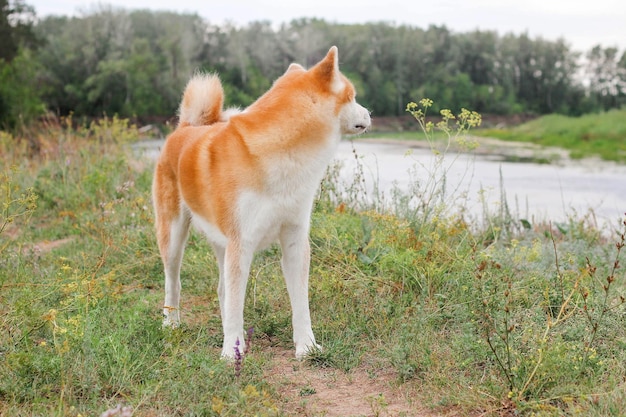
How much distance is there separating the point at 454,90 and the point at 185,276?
34193mm

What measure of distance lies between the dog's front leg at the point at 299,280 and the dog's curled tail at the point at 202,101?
1.32 meters

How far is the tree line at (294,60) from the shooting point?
34.1 metres

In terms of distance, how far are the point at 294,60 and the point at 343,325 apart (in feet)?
93.5

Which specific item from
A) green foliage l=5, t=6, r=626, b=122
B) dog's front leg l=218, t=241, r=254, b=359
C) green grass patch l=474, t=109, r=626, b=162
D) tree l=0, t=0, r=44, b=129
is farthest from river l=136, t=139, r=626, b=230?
green foliage l=5, t=6, r=626, b=122

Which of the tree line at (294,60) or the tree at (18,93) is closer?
the tree at (18,93)

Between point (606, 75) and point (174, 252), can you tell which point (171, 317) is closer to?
point (174, 252)

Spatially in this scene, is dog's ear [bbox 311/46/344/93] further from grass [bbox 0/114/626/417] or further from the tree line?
the tree line

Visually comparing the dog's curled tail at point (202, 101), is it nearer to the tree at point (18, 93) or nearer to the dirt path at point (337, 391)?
the dirt path at point (337, 391)

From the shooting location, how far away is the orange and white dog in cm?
372

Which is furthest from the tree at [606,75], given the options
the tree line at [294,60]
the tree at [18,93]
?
the tree at [18,93]

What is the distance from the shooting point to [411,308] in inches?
179

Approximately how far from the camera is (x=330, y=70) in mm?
3770

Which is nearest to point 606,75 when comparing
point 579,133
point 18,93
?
point 579,133

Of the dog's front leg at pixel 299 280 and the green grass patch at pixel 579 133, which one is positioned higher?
the dog's front leg at pixel 299 280
